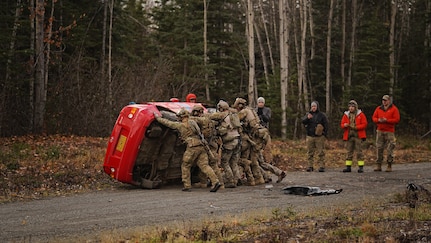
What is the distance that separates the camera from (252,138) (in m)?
13.5

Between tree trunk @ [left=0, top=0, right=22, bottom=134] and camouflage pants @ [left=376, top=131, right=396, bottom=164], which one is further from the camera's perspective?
tree trunk @ [left=0, top=0, right=22, bottom=134]

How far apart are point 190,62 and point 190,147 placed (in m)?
24.2

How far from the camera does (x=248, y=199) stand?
432 inches

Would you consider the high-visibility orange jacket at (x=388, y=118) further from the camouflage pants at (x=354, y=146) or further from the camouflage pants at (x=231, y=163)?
the camouflage pants at (x=231, y=163)

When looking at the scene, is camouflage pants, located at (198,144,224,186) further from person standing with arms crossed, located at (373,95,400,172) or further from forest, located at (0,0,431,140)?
forest, located at (0,0,431,140)

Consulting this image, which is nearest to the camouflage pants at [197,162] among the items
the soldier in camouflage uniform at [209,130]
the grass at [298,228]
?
the soldier in camouflage uniform at [209,130]

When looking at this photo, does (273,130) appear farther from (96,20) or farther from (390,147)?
(390,147)

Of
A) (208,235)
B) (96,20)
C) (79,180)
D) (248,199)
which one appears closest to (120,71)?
(96,20)

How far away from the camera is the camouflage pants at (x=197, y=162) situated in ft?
39.5

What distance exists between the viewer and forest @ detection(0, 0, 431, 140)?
2262 centimetres

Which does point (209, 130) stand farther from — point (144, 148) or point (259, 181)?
point (259, 181)

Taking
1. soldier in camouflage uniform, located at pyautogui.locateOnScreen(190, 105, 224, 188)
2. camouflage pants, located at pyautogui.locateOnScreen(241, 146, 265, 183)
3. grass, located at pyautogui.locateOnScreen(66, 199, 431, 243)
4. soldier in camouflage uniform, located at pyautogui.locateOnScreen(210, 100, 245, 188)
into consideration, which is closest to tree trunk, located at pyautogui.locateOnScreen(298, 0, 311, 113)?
camouflage pants, located at pyautogui.locateOnScreen(241, 146, 265, 183)

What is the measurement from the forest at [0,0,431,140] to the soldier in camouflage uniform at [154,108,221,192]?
10.9 meters

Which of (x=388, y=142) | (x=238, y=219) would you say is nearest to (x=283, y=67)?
(x=388, y=142)
